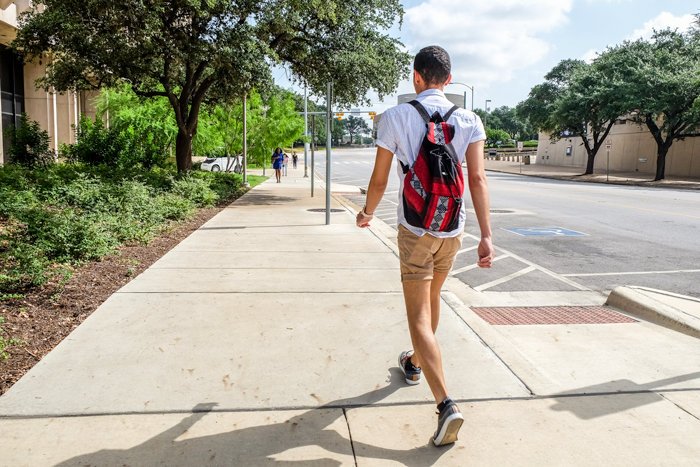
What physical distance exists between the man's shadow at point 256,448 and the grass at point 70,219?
2.83m

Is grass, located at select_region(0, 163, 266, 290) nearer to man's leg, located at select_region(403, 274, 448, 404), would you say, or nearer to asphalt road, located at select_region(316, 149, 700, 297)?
man's leg, located at select_region(403, 274, 448, 404)

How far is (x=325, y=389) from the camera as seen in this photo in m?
3.48

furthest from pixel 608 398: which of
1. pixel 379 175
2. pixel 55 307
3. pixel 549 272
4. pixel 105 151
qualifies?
pixel 105 151

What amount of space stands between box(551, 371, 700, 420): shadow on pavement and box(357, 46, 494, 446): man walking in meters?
0.88

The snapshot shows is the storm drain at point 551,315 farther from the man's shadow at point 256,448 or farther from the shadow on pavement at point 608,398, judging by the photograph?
the man's shadow at point 256,448

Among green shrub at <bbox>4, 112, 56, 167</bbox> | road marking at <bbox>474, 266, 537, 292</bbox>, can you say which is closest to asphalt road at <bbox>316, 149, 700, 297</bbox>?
road marking at <bbox>474, 266, 537, 292</bbox>

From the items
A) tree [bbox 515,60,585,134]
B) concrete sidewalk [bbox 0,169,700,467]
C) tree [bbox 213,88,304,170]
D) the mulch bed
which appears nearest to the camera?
concrete sidewalk [bbox 0,169,700,467]

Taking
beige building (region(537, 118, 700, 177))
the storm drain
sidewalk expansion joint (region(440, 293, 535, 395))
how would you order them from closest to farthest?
sidewalk expansion joint (region(440, 293, 535, 395)) → the storm drain → beige building (region(537, 118, 700, 177))

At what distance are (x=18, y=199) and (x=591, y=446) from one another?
28.2ft

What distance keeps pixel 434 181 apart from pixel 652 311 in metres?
3.25

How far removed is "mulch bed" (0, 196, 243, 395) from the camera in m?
3.94

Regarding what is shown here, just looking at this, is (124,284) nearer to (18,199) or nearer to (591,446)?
(18,199)

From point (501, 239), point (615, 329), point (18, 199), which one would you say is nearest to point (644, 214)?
point (501, 239)

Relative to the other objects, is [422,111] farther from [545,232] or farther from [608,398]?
[545,232]
